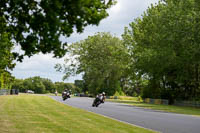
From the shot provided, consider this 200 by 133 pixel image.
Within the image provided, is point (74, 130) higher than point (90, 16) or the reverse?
the reverse

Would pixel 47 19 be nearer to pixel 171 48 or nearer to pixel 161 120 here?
pixel 161 120

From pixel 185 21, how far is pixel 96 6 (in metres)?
33.7

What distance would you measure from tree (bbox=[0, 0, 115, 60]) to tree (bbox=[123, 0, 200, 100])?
3327cm

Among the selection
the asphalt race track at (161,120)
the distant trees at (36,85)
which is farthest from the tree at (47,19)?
the distant trees at (36,85)

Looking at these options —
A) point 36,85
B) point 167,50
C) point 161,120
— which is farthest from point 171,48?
point 36,85

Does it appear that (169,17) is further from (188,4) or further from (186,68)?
(186,68)

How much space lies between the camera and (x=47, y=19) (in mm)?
8359

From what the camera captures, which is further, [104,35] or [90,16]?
[104,35]

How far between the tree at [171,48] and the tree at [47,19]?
109ft

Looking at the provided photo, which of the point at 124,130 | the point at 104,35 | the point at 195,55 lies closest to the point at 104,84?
the point at 104,35

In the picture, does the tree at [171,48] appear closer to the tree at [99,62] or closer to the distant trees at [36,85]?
the tree at [99,62]

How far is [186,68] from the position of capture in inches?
1930

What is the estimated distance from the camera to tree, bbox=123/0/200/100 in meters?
41.8

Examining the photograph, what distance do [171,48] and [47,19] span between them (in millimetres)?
38196
